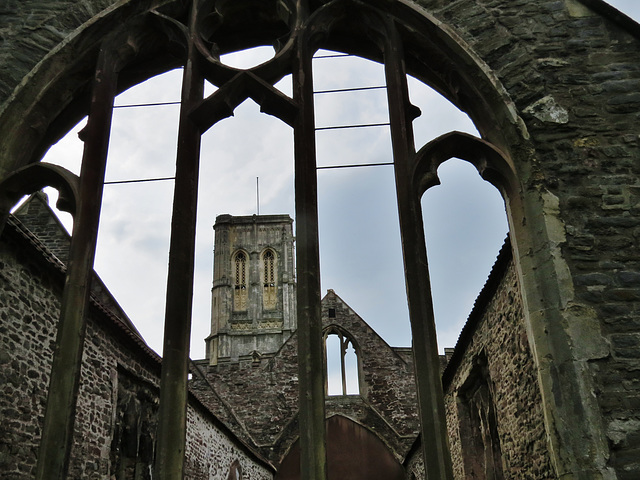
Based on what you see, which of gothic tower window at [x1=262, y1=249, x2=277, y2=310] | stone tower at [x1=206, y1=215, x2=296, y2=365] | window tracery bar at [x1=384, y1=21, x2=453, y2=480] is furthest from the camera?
gothic tower window at [x1=262, y1=249, x2=277, y2=310]

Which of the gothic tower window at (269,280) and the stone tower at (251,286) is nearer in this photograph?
the stone tower at (251,286)

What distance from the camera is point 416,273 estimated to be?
3.31 m

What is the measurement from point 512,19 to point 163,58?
242 cm

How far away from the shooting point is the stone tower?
37656 mm

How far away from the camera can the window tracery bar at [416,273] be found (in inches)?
114

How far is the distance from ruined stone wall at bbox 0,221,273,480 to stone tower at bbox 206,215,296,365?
1055 inches

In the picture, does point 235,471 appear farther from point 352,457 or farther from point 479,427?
point 479,427

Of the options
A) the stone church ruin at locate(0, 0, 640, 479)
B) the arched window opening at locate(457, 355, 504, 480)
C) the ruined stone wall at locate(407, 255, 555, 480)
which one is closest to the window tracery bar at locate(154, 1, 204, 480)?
the stone church ruin at locate(0, 0, 640, 479)

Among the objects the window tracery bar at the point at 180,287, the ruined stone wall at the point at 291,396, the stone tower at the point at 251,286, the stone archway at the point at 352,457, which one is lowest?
the window tracery bar at the point at 180,287

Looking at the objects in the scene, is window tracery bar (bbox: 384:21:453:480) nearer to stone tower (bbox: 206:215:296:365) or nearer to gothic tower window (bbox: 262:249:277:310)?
stone tower (bbox: 206:215:296:365)

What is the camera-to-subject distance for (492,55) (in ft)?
12.8

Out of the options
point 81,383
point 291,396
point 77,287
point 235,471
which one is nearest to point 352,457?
point 291,396

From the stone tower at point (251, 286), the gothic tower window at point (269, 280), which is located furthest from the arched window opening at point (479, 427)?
the gothic tower window at point (269, 280)

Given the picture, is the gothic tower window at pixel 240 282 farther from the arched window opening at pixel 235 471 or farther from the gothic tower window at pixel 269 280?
the arched window opening at pixel 235 471
